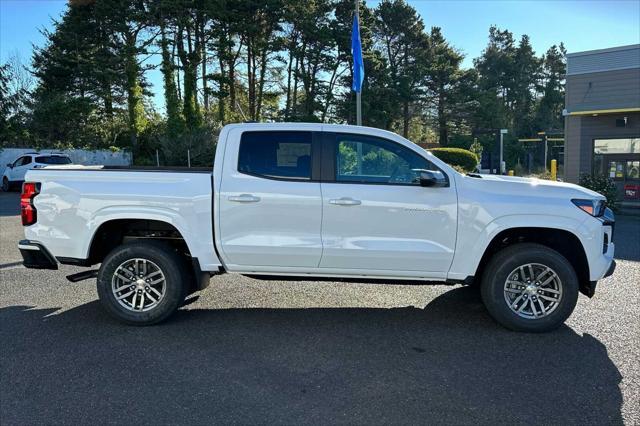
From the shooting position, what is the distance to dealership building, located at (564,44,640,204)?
674 inches

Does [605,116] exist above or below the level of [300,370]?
above

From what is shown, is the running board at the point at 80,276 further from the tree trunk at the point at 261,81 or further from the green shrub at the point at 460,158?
the tree trunk at the point at 261,81

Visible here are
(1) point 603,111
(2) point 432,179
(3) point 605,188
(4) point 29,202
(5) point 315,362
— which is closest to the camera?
(5) point 315,362

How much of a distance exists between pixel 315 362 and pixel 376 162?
6.65 ft

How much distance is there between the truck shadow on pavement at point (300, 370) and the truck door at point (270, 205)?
2.46 ft

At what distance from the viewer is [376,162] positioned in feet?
16.3

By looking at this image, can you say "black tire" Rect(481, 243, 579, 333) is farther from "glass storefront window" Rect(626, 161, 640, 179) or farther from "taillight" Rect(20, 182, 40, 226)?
"glass storefront window" Rect(626, 161, 640, 179)

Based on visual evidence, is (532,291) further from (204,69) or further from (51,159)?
(204,69)

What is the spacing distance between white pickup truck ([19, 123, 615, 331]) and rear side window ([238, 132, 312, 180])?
12 mm

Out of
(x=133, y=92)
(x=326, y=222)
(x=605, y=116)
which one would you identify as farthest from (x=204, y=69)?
(x=326, y=222)

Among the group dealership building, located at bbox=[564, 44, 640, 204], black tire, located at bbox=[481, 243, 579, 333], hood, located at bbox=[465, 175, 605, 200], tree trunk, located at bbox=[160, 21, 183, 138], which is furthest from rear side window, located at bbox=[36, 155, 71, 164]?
black tire, located at bbox=[481, 243, 579, 333]

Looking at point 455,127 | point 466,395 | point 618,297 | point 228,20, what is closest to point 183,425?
point 466,395

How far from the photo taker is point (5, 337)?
4.68 meters

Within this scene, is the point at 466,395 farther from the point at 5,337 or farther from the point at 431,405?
the point at 5,337
